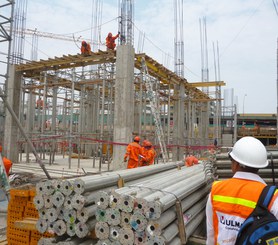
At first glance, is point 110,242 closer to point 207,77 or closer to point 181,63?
point 181,63

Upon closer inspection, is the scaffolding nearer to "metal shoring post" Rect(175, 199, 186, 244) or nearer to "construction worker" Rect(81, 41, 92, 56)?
"construction worker" Rect(81, 41, 92, 56)

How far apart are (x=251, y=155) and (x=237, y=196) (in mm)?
390

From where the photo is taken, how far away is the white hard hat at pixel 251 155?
2.29 metres

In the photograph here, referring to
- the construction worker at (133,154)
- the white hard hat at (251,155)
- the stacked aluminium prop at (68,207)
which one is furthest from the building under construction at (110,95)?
the white hard hat at (251,155)

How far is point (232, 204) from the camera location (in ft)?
6.98

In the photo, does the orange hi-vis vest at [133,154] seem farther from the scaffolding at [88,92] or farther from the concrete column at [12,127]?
the concrete column at [12,127]

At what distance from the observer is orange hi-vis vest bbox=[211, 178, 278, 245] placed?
206cm

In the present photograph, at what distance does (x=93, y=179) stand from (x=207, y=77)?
24.6 meters

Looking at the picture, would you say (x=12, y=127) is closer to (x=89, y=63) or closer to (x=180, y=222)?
(x=89, y=63)

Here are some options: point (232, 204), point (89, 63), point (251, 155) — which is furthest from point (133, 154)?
point (89, 63)

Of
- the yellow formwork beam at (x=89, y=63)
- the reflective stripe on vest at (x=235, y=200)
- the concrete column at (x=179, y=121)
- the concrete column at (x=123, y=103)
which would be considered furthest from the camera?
the concrete column at (x=179, y=121)

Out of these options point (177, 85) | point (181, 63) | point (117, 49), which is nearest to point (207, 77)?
point (181, 63)

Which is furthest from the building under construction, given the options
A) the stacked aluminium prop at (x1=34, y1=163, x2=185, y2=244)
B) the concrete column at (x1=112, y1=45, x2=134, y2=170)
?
the stacked aluminium prop at (x1=34, y1=163, x2=185, y2=244)

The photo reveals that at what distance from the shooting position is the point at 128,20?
15258 millimetres
